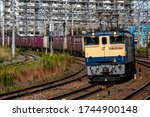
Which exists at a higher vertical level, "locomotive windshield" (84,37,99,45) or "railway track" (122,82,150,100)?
"locomotive windshield" (84,37,99,45)

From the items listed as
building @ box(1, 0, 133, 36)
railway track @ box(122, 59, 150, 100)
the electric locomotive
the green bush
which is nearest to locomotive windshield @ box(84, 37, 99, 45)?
the electric locomotive

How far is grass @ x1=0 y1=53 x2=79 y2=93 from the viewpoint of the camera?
20.0 meters

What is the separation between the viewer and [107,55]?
19781mm

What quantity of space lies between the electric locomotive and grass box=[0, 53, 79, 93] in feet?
11.2

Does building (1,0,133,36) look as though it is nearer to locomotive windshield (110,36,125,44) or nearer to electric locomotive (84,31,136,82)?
electric locomotive (84,31,136,82)

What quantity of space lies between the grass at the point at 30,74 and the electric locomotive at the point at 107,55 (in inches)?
134

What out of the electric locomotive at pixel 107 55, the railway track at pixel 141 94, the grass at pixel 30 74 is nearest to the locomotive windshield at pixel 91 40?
the electric locomotive at pixel 107 55

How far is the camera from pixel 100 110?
756cm

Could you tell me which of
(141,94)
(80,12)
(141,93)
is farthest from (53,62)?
(80,12)

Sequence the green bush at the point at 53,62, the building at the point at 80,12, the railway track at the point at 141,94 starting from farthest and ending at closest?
1. the building at the point at 80,12
2. the green bush at the point at 53,62
3. the railway track at the point at 141,94

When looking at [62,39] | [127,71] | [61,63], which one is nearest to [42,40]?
[62,39]

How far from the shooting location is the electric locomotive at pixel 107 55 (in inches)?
775

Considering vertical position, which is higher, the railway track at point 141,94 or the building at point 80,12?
the building at point 80,12

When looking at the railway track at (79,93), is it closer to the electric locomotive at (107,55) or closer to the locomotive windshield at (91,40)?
the electric locomotive at (107,55)
